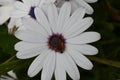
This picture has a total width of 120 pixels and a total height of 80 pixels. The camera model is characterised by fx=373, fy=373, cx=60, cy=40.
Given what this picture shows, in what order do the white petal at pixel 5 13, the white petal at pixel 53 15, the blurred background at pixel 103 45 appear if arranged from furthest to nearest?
the blurred background at pixel 103 45
the white petal at pixel 5 13
the white petal at pixel 53 15

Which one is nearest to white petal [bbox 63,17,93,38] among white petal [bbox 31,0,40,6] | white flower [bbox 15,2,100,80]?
white flower [bbox 15,2,100,80]

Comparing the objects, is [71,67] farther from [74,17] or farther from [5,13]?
[5,13]

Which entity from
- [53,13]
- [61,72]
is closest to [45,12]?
[53,13]

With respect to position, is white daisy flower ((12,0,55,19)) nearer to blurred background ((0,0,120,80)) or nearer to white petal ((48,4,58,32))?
white petal ((48,4,58,32))

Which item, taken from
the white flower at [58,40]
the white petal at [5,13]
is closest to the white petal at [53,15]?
the white flower at [58,40]

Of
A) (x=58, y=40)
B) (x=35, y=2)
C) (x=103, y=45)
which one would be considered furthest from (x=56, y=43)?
(x=103, y=45)

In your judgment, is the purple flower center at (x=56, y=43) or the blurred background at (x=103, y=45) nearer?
the purple flower center at (x=56, y=43)

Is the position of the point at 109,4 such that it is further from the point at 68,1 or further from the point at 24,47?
the point at 24,47

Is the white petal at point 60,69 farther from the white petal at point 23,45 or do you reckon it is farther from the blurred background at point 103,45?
the blurred background at point 103,45
